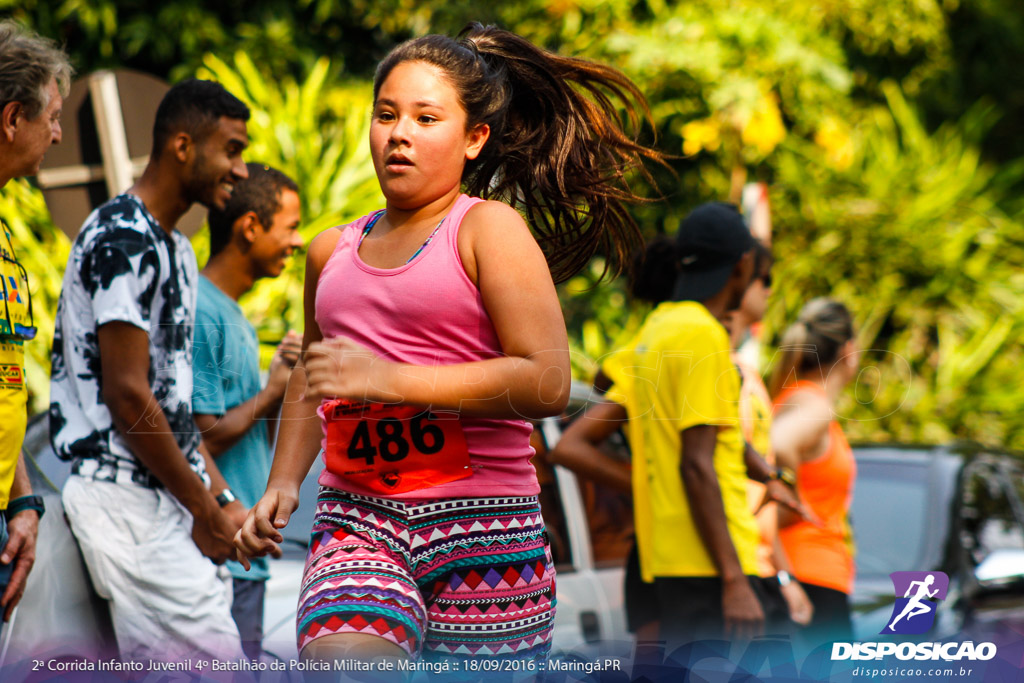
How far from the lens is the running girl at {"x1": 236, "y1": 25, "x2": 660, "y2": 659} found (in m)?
1.85

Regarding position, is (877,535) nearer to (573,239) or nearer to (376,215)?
(573,239)

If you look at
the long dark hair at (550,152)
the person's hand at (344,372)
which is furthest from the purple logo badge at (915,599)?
the person's hand at (344,372)

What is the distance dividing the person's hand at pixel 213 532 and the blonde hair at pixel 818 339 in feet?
7.48

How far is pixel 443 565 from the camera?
1960mm

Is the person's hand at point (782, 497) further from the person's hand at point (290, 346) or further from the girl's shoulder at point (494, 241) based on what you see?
the girl's shoulder at point (494, 241)

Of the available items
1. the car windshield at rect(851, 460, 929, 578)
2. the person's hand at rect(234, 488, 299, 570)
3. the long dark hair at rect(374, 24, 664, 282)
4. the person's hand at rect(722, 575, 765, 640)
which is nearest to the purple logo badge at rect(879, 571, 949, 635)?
the car windshield at rect(851, 460, 929, 578)

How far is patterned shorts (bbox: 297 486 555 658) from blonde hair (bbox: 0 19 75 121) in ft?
3.85

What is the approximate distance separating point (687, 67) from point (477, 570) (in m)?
7.30

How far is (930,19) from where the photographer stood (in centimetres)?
995

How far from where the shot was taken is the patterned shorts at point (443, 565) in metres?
1.90

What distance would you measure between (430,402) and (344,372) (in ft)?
0.52

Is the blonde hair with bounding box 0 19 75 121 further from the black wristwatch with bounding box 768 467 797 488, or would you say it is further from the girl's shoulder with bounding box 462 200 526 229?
the black wristwatch with bounding box 768 467 797 488

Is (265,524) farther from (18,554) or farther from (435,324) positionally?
(18,554)

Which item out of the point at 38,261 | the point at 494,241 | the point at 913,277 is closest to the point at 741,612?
the point at 494,241
